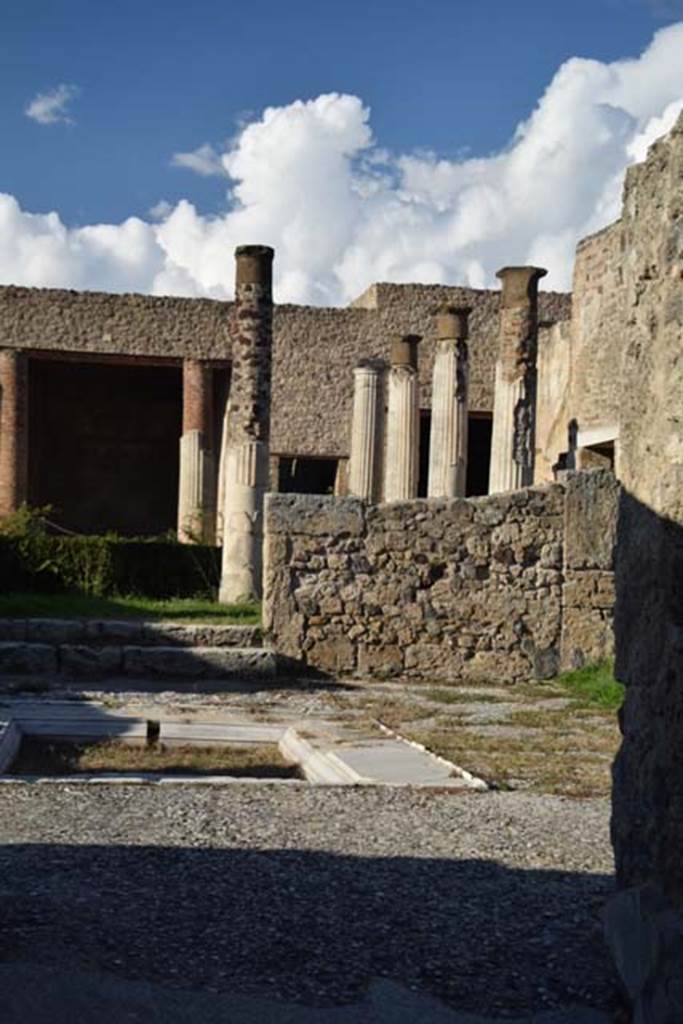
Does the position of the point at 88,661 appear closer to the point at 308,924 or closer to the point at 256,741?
the point at 256,741

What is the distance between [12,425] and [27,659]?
39.1 feet

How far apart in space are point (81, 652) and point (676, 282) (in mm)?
8336

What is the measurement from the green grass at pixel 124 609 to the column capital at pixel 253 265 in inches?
135

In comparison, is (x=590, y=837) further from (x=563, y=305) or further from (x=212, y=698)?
(x=563, y=305)

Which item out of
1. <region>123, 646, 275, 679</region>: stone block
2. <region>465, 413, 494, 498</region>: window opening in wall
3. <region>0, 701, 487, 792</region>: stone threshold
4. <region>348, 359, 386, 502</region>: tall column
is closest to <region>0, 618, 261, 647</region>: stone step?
<region>123, 646, 275, 679</region>: stone block

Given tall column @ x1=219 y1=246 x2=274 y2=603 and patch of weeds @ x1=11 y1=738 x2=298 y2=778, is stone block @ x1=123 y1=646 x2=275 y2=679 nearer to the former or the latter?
tall column @ x1=219 y1=246 x2=274 y2=603

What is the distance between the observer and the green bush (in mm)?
13742

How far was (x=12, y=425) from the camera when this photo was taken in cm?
2209

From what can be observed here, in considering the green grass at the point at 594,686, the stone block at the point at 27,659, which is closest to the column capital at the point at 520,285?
the green grass at the point at 594,686

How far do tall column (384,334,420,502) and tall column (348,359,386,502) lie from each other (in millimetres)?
448

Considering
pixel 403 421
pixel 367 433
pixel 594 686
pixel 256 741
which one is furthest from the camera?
pixel 367 433

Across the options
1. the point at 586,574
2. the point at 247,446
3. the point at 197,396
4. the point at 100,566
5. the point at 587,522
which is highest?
the point at 197,396

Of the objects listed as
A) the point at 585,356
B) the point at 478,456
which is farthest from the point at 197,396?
the point at 478,456

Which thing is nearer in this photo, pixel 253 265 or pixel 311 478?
pixel 253 265
